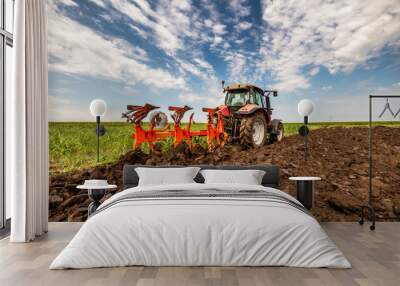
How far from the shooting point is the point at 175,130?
5.62m

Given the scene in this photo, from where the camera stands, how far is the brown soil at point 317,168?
5.48m

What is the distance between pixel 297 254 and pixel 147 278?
1.18 metres

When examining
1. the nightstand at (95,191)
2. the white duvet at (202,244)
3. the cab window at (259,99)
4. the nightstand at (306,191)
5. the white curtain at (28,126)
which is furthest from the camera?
the cab window at (259,99)

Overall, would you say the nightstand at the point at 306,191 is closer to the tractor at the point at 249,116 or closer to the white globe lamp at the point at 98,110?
the tractor at the point at 249,116

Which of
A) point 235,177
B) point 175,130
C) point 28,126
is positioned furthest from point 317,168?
point 28,126

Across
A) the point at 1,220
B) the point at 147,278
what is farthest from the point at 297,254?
the point at 1,220

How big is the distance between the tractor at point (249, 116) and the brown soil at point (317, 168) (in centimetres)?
14

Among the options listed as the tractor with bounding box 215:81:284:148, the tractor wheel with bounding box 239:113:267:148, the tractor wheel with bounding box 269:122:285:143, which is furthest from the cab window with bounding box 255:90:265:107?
the tractor wheel with bounding box 269:122:285:143

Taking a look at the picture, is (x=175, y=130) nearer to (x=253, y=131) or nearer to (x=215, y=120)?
(x=215, y=120)

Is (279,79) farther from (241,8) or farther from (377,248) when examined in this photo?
(377,248)

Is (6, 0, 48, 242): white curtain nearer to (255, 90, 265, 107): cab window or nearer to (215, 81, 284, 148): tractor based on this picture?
(215, 81, 284, 148): tractor

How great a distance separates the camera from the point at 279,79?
5.69 meters

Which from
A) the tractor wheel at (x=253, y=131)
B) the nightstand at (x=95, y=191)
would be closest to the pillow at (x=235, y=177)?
the tractor wheel at (x=253, y=131)

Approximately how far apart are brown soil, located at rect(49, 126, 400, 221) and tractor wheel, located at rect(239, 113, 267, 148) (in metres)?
0.11
